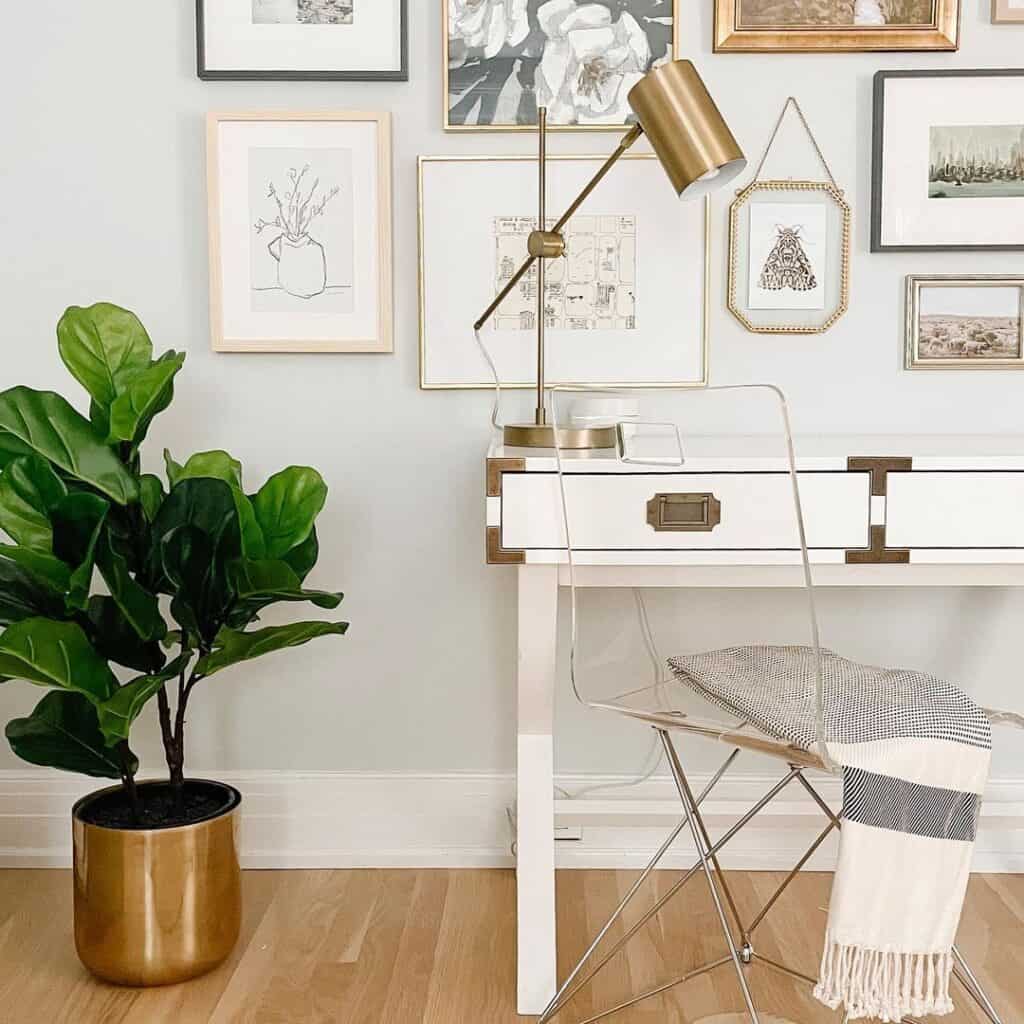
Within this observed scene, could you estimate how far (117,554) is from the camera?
1.79 meters

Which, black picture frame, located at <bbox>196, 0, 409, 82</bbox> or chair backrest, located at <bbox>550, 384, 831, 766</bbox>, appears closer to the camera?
chair backrest, located at <bbox>550, 384, 831, 766</bbox>

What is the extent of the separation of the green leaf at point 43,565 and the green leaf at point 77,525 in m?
0.02

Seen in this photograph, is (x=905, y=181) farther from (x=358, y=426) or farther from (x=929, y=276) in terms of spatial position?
(x=358, y=426)

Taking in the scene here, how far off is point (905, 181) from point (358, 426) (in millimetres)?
1151

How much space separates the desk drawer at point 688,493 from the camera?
1848 millimetres

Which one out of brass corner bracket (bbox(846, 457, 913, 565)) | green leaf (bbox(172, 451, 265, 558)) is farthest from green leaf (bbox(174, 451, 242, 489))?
brass corner bracket (bbox(846, 457, 913, 565))

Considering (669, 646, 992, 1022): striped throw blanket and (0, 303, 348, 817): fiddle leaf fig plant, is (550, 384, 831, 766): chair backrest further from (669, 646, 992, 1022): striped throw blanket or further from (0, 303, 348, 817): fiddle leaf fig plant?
(0, 303, 348, 817): fiddle leaf fig plant

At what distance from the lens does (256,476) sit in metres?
2.39

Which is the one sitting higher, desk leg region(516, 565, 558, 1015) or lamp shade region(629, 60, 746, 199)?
lamp shade region(629, 60, 746, 199)

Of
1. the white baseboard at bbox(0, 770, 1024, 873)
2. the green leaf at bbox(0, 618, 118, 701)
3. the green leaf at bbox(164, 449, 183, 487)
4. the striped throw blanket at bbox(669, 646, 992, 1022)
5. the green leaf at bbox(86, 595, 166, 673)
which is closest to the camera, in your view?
the striped throw blanket at bbox(669, 646, 992, 1022)

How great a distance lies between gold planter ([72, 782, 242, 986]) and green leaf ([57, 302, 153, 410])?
68cm

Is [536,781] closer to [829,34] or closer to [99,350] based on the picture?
[99,350]

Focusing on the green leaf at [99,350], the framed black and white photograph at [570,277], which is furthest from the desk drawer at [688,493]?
the green leaf at [99,350]

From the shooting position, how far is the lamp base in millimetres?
1969
